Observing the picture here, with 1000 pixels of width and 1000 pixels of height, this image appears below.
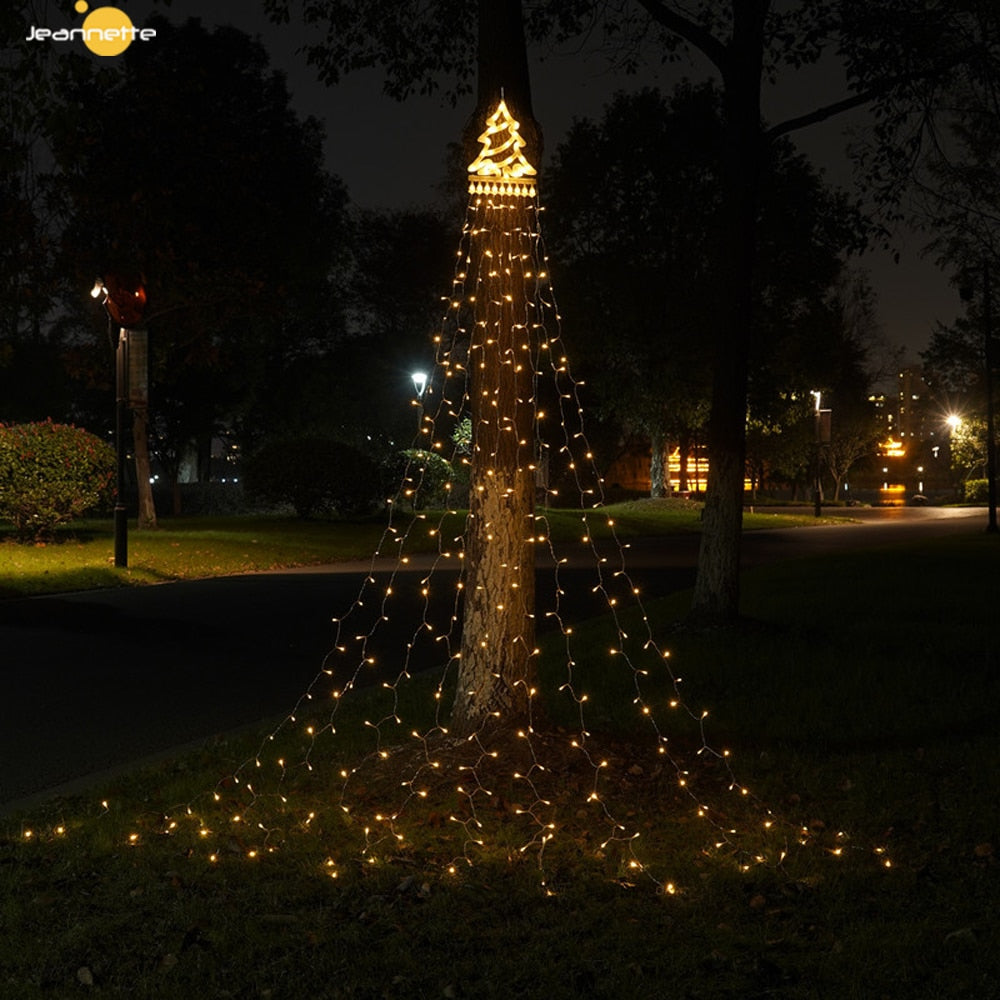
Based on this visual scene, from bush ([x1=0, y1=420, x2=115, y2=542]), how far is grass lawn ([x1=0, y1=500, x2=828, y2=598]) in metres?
0.59

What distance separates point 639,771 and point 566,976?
113 inches

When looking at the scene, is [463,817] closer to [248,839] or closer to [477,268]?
[248,839]

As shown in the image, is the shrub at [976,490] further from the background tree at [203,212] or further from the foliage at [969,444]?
the background tree at [203,212]

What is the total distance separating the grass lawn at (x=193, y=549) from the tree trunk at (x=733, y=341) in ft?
30.9

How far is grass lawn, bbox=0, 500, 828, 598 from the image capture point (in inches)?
729

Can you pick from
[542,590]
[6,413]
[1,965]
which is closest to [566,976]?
[1,965]

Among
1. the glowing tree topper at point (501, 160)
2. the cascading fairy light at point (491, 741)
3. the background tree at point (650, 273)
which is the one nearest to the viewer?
the cascading fairy light at point (491, 741)

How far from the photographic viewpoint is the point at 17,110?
7129 millimetres

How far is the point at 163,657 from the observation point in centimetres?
1173

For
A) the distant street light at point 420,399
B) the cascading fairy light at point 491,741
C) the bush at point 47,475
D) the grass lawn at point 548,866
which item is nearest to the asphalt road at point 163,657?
the grass lawn at point 548,866

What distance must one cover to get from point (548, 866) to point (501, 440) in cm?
266

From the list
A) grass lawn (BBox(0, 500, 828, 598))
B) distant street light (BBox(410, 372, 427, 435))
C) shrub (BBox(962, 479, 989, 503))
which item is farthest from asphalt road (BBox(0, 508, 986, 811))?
shrub (BBox(962, 479, 989, 503))

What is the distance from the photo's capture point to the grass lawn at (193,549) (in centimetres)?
1852

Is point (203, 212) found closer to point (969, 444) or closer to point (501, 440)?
point (501, 440)
